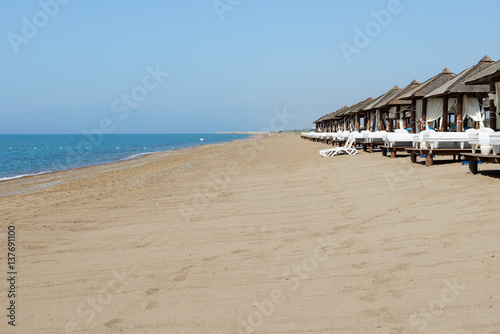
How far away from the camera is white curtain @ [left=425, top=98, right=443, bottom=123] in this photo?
46.3ft

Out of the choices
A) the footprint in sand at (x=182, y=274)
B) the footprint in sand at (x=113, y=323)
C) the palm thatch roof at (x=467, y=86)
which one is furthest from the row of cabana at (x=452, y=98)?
the footprint in sand at (x=113, y=323)

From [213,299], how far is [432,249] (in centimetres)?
218

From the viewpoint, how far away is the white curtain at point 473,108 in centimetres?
1238

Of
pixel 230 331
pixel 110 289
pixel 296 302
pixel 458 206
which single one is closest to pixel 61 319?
pixel 110 289

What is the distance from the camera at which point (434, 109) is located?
14.4 m

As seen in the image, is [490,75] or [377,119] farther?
[377,119]

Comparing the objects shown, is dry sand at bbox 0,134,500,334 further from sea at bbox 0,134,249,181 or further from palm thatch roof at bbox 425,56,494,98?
sea at bbox 0,134,249,181

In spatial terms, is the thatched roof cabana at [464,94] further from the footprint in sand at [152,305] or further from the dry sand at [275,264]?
the footprint in sand at [152,305]

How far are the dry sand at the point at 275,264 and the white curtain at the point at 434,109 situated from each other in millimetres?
7923

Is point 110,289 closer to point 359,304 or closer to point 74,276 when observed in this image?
point 74,276

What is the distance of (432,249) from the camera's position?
3918 mm

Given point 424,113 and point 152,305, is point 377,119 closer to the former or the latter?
point 424,113

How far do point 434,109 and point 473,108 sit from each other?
1.99 metres

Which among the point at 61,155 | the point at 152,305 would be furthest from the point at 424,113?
the point at 61,155
